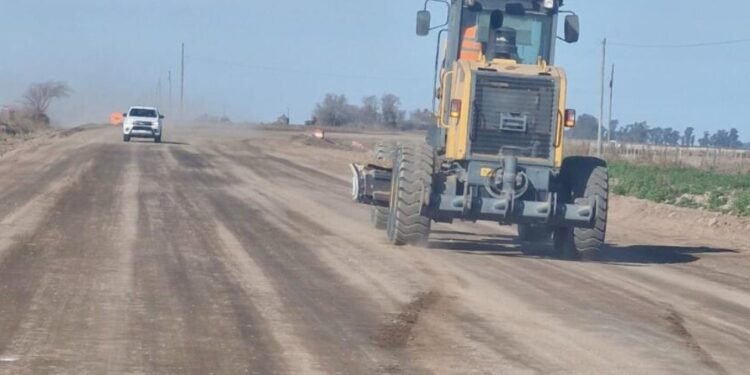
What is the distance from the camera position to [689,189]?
39.2 m

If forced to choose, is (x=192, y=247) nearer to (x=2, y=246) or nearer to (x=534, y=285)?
(x=2, y=246)

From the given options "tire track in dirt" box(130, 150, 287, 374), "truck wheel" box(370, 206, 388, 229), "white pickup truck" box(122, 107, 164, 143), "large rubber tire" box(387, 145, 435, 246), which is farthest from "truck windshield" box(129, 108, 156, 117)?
"large rubber tire" box(387, 145, 435, 246)

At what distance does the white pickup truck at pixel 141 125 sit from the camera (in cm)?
6431

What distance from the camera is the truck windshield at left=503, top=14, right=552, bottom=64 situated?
21.5 m

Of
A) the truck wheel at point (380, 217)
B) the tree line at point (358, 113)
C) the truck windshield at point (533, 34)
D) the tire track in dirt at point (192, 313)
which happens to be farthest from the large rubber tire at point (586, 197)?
the tree line at point (358, 113)

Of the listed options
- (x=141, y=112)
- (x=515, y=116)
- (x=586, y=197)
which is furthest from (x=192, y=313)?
(x=141, y=112)

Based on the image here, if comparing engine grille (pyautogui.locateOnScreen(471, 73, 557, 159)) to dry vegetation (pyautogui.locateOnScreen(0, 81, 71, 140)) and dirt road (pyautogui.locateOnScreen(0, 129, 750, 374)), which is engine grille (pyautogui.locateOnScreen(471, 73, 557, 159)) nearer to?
dirt road (pyautogui.locateOnScreen(0, 129, 750, 374))

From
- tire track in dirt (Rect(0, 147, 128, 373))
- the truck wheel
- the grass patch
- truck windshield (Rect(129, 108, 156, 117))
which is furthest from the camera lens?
truck windshield (Rect(129, 108, 156, 117))

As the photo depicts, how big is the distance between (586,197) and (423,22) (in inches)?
140

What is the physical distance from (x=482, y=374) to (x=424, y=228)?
9.61 meters

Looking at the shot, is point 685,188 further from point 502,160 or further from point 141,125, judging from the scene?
point 141,125

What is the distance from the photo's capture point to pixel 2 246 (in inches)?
760

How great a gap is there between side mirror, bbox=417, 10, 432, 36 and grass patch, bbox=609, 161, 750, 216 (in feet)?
42.1

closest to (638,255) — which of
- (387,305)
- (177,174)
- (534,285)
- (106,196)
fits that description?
(534,285)
